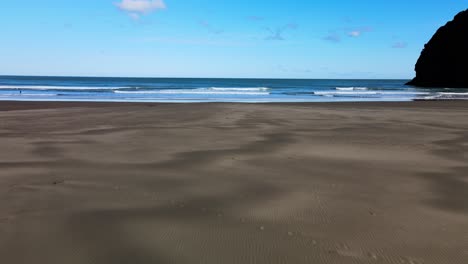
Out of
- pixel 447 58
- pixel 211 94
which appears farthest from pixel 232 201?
pixel 447 58

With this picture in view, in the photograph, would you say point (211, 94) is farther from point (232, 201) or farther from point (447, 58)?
point (447, 58)

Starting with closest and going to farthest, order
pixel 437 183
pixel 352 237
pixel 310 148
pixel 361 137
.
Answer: pixel 352 237
pixel 437 183
pixel 310 148
pixel 361 137

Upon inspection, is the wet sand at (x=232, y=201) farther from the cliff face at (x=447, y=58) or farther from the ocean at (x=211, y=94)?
the cliff face at (x=447, y=58)

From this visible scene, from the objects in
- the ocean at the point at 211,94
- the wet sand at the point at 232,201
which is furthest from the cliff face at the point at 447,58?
the wet sand at the point at 232,201

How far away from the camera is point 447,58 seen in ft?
255

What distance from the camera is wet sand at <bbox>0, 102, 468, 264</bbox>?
3141 millimetres

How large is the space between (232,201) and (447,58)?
85894 millimetres

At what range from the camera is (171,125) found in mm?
12047

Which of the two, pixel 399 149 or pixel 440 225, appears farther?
pixel 399 149

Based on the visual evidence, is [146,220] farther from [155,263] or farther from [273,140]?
[273,140]

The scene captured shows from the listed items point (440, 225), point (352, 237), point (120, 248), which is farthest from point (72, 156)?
point (440, 225)

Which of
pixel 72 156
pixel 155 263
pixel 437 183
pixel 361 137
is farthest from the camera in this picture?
pixel 361 137

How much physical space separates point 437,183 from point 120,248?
13.7 ft

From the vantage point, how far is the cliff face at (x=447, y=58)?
74.1 metres
